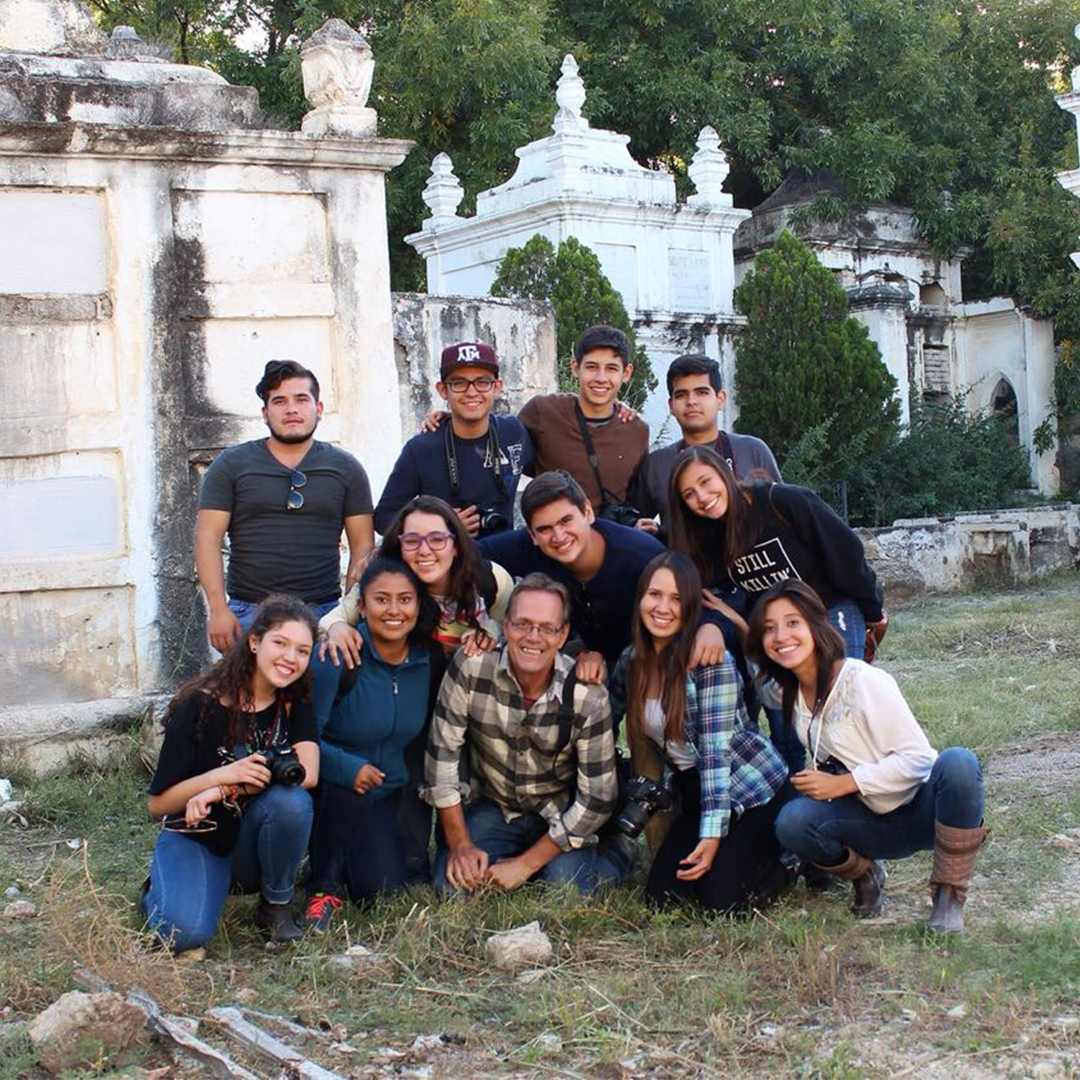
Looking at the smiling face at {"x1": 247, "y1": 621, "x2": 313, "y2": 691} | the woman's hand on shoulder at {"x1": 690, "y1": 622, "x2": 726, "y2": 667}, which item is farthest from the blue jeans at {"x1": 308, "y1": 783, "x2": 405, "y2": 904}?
the woman's hand on shoulder at {"x1": 690, "y1": 622, "x2": 726, "y2": 667}

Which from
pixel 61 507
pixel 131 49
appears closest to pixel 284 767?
pixel 61 507

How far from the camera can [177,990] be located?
415 cm

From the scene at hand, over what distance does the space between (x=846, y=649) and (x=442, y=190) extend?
44.4 feet

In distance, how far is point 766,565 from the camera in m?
5.17

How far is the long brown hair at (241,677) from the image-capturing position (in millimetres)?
4711

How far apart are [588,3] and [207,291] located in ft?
48.7

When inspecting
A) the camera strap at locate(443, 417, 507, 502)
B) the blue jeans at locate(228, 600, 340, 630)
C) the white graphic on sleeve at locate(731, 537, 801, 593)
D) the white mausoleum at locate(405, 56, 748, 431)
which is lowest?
the blue jeans at locate(228, 600, 340, 630)

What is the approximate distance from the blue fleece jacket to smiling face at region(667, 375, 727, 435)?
1.26m

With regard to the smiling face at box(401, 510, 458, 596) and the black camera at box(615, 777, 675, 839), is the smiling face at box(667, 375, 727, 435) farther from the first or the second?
the black camera at box(615, 777, 675, 839)

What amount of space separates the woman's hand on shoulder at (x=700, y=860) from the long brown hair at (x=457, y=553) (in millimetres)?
1012

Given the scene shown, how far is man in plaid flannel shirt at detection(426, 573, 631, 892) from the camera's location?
4910mm

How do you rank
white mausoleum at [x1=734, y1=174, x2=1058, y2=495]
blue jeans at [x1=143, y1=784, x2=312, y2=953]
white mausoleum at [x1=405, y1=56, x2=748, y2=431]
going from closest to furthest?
blue jeans at [x1=143, y1=784, x2=312, y2=953] < white mausoleum at [x1=405, y1=56, x2=748, y2=431] < white mausoleum at [x1=734, y1=174, x2=1058, y2=495]

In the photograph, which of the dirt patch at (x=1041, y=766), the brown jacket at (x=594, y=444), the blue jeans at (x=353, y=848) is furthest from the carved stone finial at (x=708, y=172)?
the blue jeans at (x=353, y=848)

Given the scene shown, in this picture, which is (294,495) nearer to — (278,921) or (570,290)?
(278,921)
